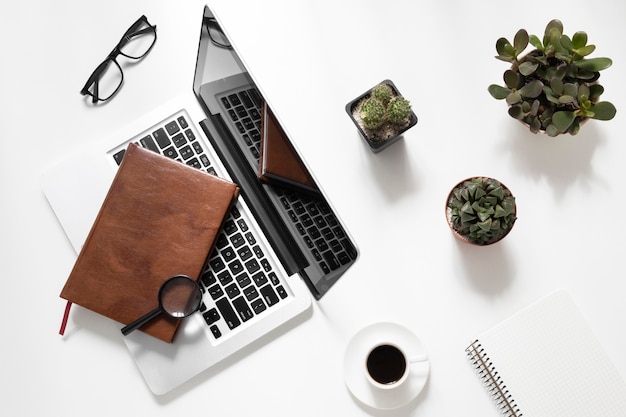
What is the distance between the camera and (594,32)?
1.17 m

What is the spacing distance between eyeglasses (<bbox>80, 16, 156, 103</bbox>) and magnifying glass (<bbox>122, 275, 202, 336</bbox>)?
41 centimetres

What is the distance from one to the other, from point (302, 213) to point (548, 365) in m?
0.53

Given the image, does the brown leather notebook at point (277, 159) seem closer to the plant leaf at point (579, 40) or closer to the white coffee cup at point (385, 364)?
the white coffee cup at point (385, 364)

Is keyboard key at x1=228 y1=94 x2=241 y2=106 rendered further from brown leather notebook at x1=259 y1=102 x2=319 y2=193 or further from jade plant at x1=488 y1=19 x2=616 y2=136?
jade plant at x1=488 y1=19 x2=616 y2=136

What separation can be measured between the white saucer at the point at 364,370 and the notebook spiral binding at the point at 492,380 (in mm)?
89

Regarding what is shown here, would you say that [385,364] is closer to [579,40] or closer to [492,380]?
[492,380]

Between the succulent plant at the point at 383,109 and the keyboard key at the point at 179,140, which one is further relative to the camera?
the keyboard key at the point at 179,140

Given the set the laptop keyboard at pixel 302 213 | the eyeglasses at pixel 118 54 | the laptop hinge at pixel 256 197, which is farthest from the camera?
the eyeglasses at pixel 118 54

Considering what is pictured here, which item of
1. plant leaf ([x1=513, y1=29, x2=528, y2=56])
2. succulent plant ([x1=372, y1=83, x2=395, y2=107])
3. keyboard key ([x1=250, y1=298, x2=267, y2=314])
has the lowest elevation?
keyboard key ([x1=250, y1=298, x2=267, y2=314])

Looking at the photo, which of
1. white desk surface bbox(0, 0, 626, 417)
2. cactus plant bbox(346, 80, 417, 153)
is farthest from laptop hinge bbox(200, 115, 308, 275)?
cactus plant bbox(346, 80, 417, 153)

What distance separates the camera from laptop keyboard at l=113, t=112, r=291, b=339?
1.08 metres

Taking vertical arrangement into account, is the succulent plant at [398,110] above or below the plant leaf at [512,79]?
above

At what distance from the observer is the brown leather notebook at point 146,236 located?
42.3 inches

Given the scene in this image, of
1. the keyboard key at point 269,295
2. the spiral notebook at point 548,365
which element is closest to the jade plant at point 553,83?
the spiral notebook at point 548,365
